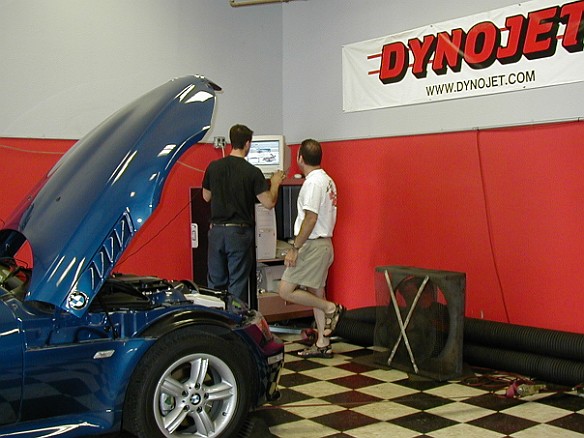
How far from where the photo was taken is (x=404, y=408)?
4551 millimetres

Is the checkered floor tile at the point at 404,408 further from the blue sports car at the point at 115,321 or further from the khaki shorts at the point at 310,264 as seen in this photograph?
the khaki shorts at the point at 310,264

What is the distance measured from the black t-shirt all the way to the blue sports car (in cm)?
189

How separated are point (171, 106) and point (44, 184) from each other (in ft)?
2.61

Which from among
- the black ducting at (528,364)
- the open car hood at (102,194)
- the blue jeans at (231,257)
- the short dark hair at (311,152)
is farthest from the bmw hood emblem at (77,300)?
the black ducting at (528,364)

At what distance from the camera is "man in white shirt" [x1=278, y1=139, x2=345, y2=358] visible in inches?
229

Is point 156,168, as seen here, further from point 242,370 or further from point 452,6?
point 452,6

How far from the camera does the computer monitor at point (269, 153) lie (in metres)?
7.14

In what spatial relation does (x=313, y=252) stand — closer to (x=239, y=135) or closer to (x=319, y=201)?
(x=319, y=201)

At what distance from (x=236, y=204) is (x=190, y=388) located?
95.5 inches

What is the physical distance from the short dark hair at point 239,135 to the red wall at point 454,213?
1513mm

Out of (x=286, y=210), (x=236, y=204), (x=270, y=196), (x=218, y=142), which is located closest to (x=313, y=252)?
(x=270, y=196)

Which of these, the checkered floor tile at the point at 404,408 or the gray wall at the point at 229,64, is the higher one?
the gray wall at the point at 229,64

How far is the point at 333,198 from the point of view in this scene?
593cm

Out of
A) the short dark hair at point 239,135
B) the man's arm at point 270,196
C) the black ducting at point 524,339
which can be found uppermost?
the short dark hair at point 239,135
